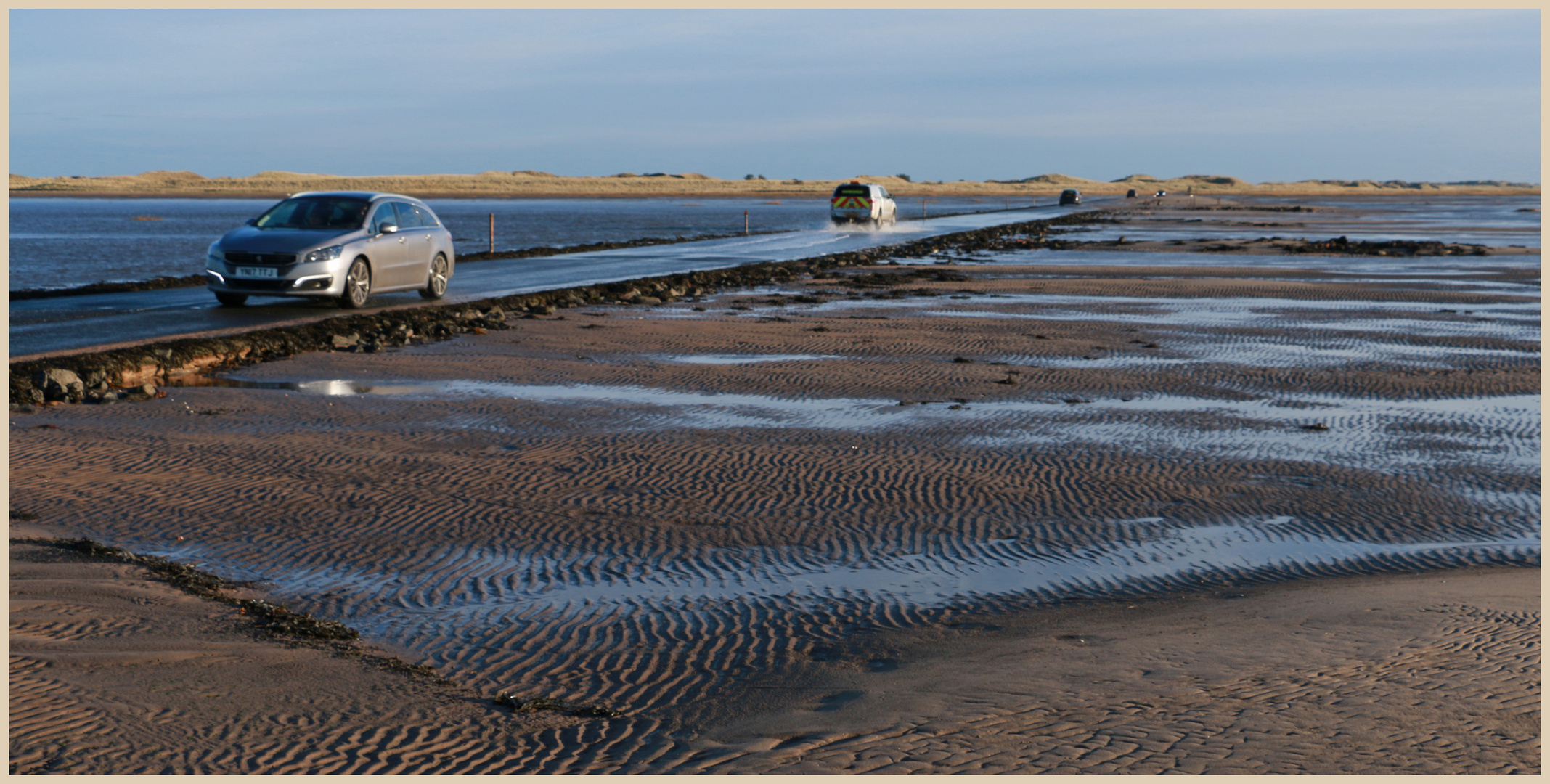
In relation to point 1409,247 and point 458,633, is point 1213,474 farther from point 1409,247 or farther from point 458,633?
point 1409,247

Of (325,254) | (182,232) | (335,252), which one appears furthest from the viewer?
(182,232)

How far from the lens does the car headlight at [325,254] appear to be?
1833 centimetres

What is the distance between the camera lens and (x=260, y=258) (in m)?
18.4

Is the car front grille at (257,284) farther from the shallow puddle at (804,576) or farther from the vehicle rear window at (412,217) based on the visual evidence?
the shallow puddle at (804,576)

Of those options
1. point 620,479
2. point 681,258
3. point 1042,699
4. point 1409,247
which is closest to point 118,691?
point 1042,699

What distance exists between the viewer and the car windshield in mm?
19547

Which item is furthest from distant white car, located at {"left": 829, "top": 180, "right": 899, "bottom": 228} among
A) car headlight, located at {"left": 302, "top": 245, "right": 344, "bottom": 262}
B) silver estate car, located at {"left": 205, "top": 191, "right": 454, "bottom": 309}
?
car headlight, located at {"left": 302, "top": 245, "right": 344, "bottom": 262}

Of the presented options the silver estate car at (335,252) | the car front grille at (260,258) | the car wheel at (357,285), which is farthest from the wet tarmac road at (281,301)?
the car front grille at (260,258)

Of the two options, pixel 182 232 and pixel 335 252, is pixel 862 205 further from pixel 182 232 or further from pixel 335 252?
pixel 335 252

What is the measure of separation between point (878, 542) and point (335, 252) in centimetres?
1319

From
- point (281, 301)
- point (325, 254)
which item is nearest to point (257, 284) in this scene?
point (325, 254)

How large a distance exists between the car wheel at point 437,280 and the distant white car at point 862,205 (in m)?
37.5

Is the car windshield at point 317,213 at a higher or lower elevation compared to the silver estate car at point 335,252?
higher

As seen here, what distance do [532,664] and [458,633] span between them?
52cm
